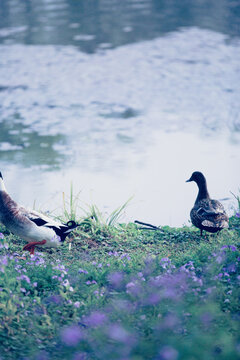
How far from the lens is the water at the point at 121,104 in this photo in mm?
9367

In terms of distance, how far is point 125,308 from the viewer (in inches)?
173

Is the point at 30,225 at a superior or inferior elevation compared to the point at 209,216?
superior

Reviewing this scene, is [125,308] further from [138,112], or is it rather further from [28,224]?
[138,112]

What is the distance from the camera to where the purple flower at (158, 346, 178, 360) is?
3578 millimetres

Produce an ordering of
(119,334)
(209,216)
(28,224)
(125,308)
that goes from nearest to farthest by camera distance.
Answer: (119,334) < (125,308) < (28,224) < (209,216)

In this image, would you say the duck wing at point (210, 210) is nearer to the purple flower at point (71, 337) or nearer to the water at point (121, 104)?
the water at point (121, 104)

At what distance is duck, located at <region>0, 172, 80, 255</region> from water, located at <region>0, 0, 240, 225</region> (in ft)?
5.74

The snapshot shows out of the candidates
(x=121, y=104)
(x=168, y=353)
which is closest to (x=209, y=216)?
(x=168, y=353)

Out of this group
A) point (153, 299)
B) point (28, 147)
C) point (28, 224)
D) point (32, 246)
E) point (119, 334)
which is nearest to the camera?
point (119, 334)

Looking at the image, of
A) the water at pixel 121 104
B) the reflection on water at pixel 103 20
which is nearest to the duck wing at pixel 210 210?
the water at pixel 121 104

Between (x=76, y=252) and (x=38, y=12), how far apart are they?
15.6 metres

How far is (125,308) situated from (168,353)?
2.78 feet

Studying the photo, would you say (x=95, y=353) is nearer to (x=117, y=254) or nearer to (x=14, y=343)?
(x=14, y=343)

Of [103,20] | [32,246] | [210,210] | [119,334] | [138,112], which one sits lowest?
[138,112]
